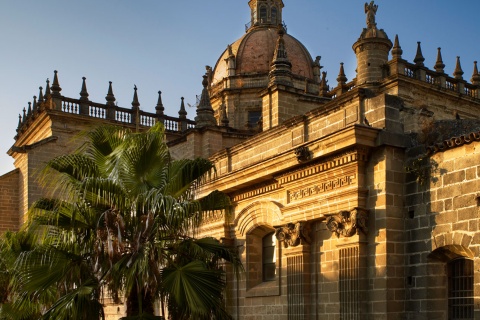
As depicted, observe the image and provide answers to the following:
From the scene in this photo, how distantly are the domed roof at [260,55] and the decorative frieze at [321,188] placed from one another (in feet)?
84.1

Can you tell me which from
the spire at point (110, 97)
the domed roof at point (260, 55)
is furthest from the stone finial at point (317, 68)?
the spire at point (110, 97)

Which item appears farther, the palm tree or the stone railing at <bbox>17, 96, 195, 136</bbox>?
the stone railing at <bbox>17, 96, 195, 136</bbox>

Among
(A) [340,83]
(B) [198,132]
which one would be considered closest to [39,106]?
(B) [198,132]

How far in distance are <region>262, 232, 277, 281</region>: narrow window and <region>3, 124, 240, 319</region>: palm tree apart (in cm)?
427

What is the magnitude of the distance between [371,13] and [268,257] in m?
16.1

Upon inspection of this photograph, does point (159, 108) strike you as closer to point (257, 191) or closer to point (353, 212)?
point (257, 191)

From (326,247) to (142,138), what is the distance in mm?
4780

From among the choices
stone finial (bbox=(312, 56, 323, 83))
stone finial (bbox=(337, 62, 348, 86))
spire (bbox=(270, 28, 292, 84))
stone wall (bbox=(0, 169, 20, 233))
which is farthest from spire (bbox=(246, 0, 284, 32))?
spire (bbox=(270, 28, 292, 84))

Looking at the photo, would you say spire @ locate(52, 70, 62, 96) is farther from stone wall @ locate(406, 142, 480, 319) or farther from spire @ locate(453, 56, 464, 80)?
stone wall @ locate(406, 142, 480, 319)

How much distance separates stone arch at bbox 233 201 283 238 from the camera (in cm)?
1616

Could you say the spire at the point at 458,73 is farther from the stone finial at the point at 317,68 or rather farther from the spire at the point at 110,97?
the spire at the point at 110,97

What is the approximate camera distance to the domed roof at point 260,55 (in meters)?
41.0

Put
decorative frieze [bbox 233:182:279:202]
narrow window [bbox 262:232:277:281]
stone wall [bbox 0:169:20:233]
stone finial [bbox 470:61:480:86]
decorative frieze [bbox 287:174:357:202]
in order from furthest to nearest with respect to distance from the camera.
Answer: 1. stone finial [bbox 470:61:480:86]
2. stone wall [bbox 0:169:20:233]
3. narrow window [bbox 262:232:277:281]
4. decorative frieze [bbox 233:182:279:202]
5. decorative frieze [bbox 287:174:357:202]

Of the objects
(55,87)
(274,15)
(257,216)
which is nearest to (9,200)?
(55,87)
